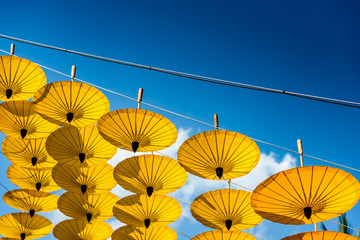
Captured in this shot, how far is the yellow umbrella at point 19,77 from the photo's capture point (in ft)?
30.3

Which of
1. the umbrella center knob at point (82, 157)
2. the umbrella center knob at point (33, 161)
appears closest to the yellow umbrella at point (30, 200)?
the umbrella center knob at point (33, 161)

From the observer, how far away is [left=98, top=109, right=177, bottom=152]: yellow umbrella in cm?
855

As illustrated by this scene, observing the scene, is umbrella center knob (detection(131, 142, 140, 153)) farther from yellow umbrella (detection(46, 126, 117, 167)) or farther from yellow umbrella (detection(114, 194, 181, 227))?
yellow umbrella (detection(114, 194, 181, 227))

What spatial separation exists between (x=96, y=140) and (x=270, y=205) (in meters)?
4.85

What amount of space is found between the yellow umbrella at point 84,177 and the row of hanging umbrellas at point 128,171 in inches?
1.2

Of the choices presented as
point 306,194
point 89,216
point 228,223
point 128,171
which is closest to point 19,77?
point 128,171

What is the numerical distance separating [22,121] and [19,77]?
4.86 feet

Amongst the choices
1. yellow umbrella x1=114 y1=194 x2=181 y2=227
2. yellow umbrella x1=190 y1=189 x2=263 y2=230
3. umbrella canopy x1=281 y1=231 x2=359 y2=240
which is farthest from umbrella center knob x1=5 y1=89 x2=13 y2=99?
umbrella canopy x1=281 y1=231 x2=359 y2=240

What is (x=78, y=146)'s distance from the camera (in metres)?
9.76

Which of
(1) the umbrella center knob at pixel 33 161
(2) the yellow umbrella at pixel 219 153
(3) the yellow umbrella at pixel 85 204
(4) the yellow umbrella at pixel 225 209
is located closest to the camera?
(2) the yellow umbrella at pixel 219 153

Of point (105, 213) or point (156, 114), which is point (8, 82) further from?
point (105, 213)

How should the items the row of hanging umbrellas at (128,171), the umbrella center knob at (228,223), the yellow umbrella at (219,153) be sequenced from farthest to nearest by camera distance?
the umbrella center knob at (228,223), the yellow umbrella at (219,153), the row of hanging umbrellas at (128,171)

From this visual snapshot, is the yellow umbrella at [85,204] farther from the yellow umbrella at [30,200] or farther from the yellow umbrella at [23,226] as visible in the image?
the yellow umbrella at [23,226]

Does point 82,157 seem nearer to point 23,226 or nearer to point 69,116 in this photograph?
point 69,116
